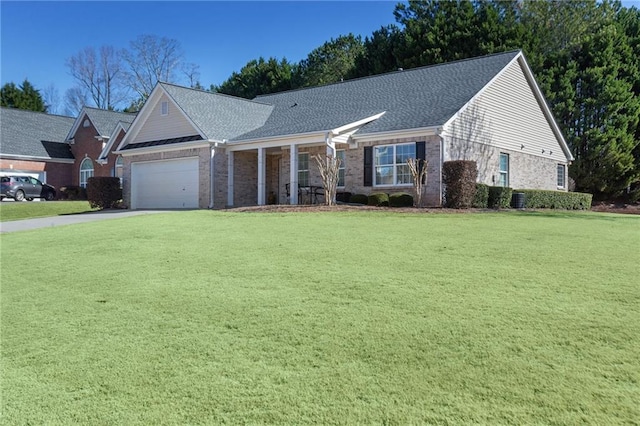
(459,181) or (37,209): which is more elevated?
(459,181)

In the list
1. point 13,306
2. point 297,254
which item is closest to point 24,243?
point 13,306

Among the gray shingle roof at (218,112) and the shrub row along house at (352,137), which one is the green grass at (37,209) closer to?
the shrub row along house at (352,137)

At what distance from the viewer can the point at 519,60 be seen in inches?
914

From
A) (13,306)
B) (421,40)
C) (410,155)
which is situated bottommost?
(13,306)

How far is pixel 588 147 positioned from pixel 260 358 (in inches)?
1212

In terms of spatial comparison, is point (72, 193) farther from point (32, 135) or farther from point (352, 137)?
point (352, 137)

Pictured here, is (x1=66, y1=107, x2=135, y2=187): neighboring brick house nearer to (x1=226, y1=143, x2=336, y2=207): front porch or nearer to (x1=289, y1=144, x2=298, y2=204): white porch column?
(x1=226, y1=143, x2=336, y2=207): front porch

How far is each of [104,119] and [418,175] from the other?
1103 inches

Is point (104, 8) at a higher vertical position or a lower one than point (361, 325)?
higher

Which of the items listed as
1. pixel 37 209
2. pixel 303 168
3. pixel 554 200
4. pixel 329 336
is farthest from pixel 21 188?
pixel 329 336

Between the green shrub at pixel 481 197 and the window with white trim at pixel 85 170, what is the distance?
96.4 feet

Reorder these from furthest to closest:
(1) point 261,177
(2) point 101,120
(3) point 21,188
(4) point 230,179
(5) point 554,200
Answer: (2) point 101,120, (3) point 21,188, (4) point 230,179, (5) point 554,200, (1) point 261,177

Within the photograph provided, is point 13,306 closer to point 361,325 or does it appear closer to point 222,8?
point 361,325

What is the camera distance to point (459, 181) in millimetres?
16406
